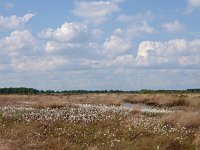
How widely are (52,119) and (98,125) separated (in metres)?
3.20

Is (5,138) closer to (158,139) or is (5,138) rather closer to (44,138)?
(44,138)

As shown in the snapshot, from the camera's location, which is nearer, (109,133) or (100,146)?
(100,146)

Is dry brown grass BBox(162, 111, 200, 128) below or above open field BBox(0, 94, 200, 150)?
above

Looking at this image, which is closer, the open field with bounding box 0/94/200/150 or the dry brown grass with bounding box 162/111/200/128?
the open field with bounding box 0/94/200/150

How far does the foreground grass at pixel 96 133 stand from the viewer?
18031 mm

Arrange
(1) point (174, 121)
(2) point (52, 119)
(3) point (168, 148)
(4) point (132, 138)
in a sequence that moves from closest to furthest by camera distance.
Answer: (3) point (168, 148)
(4) point (132, 138)
(1) point (174, 121)
(2) point (52, 119)

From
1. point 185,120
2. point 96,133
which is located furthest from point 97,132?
point 185,120

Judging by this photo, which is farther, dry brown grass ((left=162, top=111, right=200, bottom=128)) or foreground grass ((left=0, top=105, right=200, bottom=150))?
dry brown grass ((left=162, top=111, right=200, bottom=128))

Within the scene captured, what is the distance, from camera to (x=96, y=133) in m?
20.2

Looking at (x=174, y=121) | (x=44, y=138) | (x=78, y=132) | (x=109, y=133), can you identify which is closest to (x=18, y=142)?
(x=44, y=138)

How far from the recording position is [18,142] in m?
19.8

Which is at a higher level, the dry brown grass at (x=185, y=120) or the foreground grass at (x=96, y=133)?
the dry brown grass at (x=185, y=120)

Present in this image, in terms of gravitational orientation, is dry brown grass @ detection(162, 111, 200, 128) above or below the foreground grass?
above

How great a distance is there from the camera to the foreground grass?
18.0 meters
